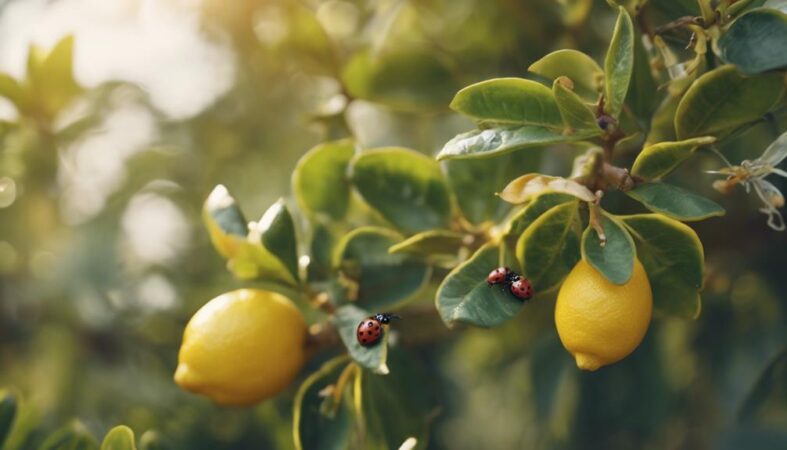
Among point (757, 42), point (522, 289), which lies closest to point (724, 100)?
point (757, 42)

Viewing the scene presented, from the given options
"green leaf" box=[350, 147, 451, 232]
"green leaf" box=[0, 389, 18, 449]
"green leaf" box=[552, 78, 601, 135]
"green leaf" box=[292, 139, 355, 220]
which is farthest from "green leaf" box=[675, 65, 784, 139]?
"green leaf" box=[0, 389, 18, 449]

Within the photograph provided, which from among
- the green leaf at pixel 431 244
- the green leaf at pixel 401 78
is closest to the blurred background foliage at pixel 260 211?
the green leaf at pixel 401 78

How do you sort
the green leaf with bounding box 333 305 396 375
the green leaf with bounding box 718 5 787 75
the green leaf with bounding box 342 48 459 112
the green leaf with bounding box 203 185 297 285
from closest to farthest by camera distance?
the green leaf with bounding box 718 5 787 75, the green leaf with bounding box 333 305 396 375, the green leaf with bounding box 203 185 297 285, the green leaf with bounding box 342 48 459 112

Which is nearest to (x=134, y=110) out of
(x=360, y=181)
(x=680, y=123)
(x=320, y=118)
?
(x=320, y=118)

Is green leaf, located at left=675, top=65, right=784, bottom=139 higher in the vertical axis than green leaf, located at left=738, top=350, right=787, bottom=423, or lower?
higher

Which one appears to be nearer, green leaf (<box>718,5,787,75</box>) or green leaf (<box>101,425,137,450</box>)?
Answer: green leaf (<box>718,5,787,75</box>)

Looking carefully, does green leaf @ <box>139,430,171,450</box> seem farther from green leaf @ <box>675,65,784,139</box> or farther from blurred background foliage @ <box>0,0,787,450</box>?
green leaf @ <box>675,65,784,139</box>

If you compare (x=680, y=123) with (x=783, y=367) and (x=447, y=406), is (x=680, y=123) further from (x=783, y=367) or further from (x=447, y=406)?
(x=447, y=406)

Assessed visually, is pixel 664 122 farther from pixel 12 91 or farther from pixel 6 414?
pixel 12 91
